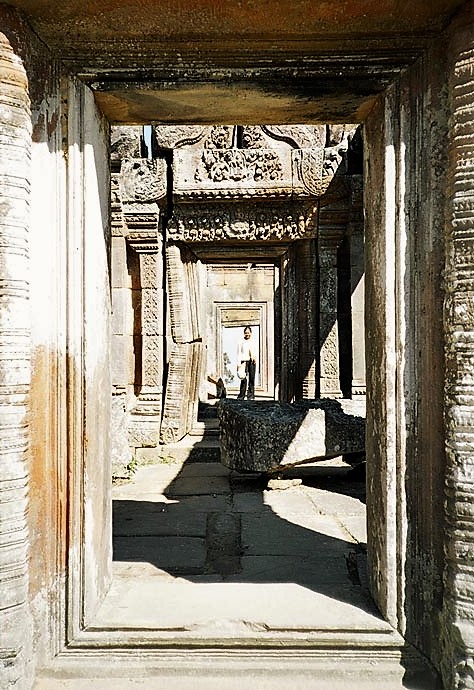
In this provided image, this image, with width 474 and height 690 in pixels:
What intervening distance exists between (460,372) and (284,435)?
324cm

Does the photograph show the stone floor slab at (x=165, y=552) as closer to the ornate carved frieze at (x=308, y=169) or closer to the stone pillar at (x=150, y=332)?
the stone pillar at (x=150, y=332)

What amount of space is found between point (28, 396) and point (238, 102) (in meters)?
1.65

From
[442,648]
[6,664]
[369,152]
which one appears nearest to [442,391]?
[442,648]

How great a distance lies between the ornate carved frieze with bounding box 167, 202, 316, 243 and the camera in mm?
7242

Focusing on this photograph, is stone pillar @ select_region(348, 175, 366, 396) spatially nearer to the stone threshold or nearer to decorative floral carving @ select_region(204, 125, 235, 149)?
decorative floral carving @ select_region(204, 125, 235, 149)

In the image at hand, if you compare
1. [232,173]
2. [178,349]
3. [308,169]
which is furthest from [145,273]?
[308,169]

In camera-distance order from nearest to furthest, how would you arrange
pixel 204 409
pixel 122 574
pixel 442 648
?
pixel 442 648
pixel 122 574
pixel 204 409

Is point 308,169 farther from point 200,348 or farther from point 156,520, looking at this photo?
point 156,520

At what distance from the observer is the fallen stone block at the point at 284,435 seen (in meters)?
5.28

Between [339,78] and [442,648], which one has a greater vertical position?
[339,78]

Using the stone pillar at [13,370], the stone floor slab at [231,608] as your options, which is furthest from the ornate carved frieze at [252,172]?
the stone floor slab at [231,608]

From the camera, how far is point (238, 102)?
2.71 m

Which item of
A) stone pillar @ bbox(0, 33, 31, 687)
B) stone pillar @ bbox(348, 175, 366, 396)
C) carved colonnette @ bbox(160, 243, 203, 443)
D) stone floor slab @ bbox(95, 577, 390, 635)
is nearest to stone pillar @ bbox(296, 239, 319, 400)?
stone pillar @ bbox(348, 175, 366, 396)

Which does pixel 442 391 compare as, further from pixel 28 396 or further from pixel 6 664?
pixel 6 664
